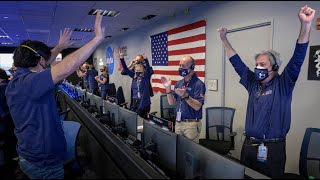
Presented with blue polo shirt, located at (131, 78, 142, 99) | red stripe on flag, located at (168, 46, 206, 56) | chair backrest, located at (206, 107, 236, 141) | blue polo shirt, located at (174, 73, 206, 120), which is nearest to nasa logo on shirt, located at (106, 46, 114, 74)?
red stripe on flag, located at (168, 46, 206, 56)

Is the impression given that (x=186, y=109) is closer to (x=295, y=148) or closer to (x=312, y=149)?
(x=312, y=149)

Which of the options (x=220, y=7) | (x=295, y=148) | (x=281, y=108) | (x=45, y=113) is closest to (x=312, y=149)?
(x=281, y=108)

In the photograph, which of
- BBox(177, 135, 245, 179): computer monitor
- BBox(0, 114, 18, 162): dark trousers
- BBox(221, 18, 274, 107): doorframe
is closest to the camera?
BBox(177, 135, 245, 179): computer monitor

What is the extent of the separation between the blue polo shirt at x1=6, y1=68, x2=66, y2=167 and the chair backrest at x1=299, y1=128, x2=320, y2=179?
1.83m

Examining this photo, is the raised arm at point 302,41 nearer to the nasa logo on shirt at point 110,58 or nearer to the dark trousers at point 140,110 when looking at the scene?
the dark trousers at point 140,110

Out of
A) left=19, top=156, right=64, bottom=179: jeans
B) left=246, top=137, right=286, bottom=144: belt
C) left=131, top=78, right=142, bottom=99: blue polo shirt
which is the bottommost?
left=19, top=156, right=64, bottom=179: jeans

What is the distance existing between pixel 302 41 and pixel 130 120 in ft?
4.18

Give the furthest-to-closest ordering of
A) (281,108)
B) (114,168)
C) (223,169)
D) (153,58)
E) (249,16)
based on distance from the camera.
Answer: (153,58) < (249,16) < (281,108) < (114,168) < (223,169)

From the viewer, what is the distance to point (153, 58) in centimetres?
604

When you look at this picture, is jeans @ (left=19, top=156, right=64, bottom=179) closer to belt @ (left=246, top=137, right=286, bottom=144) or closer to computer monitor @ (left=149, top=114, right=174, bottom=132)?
computer monitor @ (left=149, top=114, right=174, bottom=132)

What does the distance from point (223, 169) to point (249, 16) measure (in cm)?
294

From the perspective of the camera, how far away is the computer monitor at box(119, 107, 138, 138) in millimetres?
1684

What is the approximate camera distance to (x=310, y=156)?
1929 millimetres

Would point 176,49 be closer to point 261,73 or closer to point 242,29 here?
point 242,29
